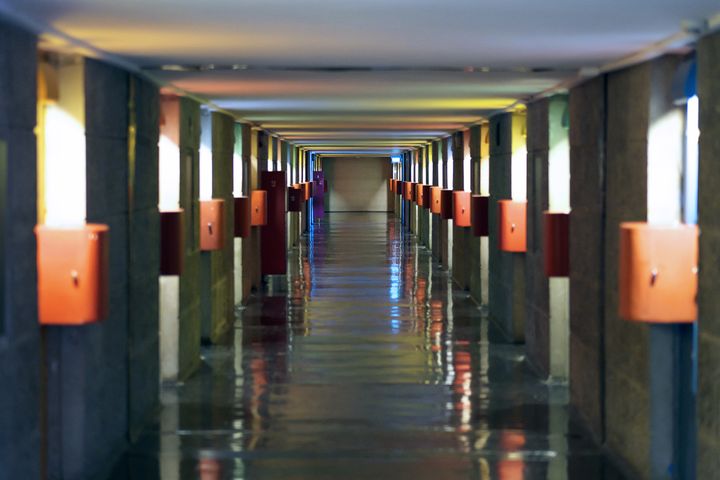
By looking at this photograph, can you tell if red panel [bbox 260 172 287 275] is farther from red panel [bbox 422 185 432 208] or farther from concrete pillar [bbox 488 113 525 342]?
red panel [bbox 422 185 432 208]

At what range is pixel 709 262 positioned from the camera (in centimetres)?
617

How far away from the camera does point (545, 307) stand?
464 inches

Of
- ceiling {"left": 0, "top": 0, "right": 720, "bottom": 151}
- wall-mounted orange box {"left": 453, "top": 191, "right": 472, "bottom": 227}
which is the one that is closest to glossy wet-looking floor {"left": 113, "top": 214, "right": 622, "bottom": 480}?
wall-mounted orange box {"left": 453, "top": 191, "right": 472, "bottom": 227}

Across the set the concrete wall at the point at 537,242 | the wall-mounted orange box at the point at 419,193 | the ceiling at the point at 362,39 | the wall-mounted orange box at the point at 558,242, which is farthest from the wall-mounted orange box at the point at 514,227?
the wall-mounted orange box at the point at 419,193

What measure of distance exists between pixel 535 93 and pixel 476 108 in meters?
2.61

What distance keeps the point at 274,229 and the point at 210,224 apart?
6605mm

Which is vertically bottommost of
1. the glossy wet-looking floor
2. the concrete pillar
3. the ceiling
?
the glossy wet-looking floor

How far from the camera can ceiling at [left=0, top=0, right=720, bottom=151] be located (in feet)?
18.4

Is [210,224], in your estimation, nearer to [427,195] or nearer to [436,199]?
[436,199]

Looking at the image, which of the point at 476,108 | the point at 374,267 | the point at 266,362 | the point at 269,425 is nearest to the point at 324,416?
the point at 269,425

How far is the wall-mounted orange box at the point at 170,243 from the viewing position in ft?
33.7

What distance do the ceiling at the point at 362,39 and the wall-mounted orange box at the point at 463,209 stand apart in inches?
244

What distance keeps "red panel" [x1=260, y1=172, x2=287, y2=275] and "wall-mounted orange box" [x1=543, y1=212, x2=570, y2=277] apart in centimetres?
944

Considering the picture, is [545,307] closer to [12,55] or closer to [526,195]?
[526,195]
